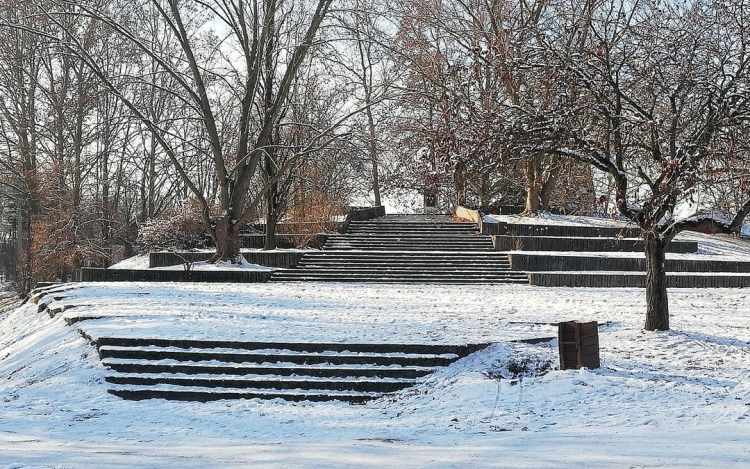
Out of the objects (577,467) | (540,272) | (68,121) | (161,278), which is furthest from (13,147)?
(577,467)

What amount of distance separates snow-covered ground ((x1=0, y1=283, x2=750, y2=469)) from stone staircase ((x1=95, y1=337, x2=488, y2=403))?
0.89ft

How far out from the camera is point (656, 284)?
11547mm

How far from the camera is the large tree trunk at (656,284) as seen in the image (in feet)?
37.7

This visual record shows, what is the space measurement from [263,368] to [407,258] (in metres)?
12.2

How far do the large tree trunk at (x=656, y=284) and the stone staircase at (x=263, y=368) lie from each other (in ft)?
9.12

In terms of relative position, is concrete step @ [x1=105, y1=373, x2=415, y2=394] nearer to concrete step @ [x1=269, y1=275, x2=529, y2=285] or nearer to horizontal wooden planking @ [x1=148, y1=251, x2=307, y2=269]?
concrete step @ [x1=269, y1=275, x2=529, y2=285]

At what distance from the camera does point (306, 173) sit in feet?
94.0

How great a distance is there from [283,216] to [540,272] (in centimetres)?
1043

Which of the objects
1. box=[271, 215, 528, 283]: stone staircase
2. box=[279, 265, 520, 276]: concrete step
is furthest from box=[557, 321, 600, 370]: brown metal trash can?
box=[279, 265, 520, 276]: concrete step

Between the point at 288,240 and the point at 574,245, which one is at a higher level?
the point at 288,240

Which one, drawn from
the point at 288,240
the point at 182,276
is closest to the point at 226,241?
the point at 182,276

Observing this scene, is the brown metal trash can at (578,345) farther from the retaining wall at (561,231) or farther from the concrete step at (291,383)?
the retaining wall at (561,231)

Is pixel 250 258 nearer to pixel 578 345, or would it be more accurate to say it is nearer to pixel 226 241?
pixel 226 241

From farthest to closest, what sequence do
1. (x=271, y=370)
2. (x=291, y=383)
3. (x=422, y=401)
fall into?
(x=271, y=370)
(x=291, y=383)
(x=422, y=401)
